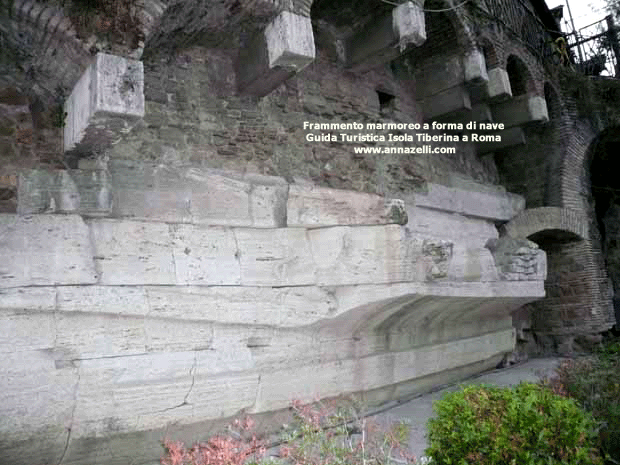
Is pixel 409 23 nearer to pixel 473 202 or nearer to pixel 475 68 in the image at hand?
pixel 475 68

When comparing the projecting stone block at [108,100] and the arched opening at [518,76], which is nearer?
the projecting stone block at [108,100]

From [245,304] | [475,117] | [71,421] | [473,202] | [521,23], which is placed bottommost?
[71,421]

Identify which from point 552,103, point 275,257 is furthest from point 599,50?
point 275,257

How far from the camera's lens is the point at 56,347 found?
3.40m

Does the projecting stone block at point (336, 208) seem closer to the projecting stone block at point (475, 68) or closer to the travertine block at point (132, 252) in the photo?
the travertine block at point (132, 252)

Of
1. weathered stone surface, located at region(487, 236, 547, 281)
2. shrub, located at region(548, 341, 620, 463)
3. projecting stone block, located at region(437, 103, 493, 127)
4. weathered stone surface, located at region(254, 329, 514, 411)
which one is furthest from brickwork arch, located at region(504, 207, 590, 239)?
shrub, located at region(548, 341, 620, 463)

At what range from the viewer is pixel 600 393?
3.92 meters

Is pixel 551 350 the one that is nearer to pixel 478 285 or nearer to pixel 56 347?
pixel 478 285

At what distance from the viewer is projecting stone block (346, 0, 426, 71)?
491 centimetres

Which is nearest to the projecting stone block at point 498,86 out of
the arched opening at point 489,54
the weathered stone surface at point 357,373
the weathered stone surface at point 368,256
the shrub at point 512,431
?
the arched opening at point 489,54

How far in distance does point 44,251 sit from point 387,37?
11.7ft

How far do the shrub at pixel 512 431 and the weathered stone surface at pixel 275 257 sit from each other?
1.75 meters

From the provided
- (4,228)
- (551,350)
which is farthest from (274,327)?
(551,350)

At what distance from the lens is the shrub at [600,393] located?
3307mm
